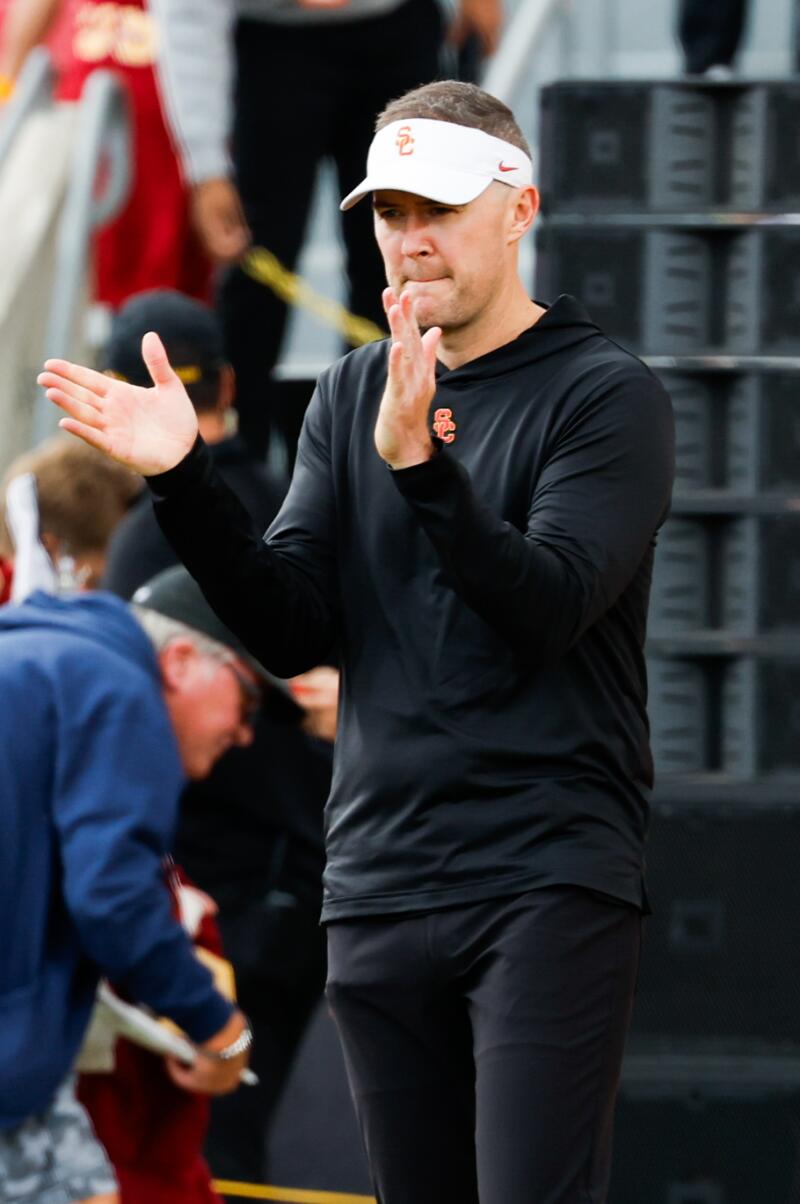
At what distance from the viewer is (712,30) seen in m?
7.43

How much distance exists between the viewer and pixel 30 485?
459cm

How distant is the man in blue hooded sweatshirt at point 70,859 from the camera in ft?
11.3

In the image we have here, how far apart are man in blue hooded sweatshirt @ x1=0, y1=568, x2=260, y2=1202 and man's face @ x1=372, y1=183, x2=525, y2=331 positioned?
0.88m

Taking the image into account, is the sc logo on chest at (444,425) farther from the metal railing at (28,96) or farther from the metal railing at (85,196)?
the metal railing at (28,96)

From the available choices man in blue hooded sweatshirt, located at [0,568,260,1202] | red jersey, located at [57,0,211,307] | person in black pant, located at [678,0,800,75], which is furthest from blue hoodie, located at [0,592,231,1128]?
person in black pant, located at [678,0,800,75]

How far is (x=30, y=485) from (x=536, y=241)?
48.8 inches

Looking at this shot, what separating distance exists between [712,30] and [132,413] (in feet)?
16.3

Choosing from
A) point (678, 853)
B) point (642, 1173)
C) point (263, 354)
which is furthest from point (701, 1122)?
point (263, 354)

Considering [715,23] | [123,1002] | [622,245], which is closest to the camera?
[123,1002]

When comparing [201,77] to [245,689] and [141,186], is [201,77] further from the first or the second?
[245,689]

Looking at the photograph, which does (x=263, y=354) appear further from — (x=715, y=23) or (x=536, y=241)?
(x=715, y=23)

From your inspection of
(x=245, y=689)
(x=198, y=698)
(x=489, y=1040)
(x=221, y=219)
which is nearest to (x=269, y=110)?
(x=221, y=219)

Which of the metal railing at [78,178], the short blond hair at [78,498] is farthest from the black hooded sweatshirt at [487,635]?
the metal railing at [78,178]

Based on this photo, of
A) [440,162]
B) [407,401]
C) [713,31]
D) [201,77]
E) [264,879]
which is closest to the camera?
[407,401]
